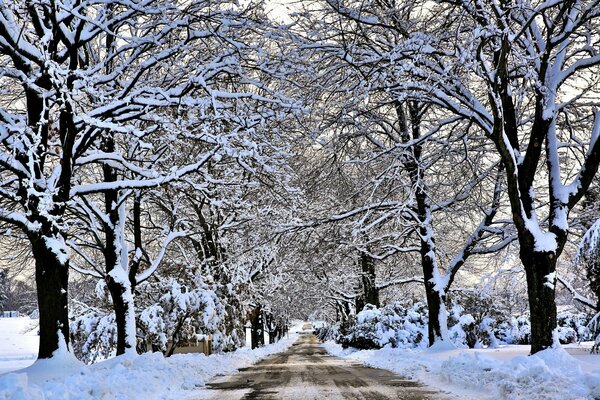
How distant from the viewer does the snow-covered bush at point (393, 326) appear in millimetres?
26031

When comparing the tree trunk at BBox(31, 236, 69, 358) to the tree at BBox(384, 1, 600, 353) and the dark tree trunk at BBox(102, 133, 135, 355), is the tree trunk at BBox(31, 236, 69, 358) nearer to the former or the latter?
the dark tree trunk at BBox(102, 133, 135, 355)

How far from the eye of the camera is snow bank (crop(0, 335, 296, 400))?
21.2ft

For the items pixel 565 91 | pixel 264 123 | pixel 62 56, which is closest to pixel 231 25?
pixel 264 123

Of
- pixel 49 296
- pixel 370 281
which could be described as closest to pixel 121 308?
pixel 49 296

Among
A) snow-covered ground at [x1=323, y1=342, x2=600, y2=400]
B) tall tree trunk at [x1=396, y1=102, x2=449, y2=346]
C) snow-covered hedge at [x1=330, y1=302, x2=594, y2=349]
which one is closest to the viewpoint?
snow-covered ground at [x1=323, y1=342, x2=600, y2=400]

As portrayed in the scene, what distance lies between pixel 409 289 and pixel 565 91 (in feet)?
96.8

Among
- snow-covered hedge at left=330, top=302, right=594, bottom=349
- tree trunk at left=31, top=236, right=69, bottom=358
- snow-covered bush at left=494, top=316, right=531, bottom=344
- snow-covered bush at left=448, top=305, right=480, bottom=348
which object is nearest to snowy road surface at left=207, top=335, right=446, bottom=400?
tree trunk at left=31, top=236, right=69, bottom=358

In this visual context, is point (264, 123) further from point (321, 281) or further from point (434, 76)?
point (321, 281)

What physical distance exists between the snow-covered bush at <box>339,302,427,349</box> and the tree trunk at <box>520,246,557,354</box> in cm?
1544

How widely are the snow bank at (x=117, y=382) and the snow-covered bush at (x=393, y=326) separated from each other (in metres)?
13.6

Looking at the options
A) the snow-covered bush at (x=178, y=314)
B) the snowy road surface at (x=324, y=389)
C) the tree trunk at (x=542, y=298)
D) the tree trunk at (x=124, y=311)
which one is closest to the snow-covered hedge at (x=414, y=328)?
the snow-covered bush at (x=178, y=314)

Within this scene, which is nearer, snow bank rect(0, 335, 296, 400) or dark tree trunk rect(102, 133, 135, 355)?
snow bank rect(0, 335, 296, 400)

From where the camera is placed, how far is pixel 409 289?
42469 mm

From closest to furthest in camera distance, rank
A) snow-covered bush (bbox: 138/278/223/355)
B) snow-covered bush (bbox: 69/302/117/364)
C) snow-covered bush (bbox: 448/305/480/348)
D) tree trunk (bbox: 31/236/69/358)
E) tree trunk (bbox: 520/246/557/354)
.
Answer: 1. tree trunk (bbox: 31/236/69/358)
2. tree trunk (bbox: 520/246/557/354)
3. snow-covered bush (bbox: 138/278/223/355)
4. snow-covered bush (bbox: 69/302/117/364)
5. snow-covered bush (bbox: 448/305/480/348)
